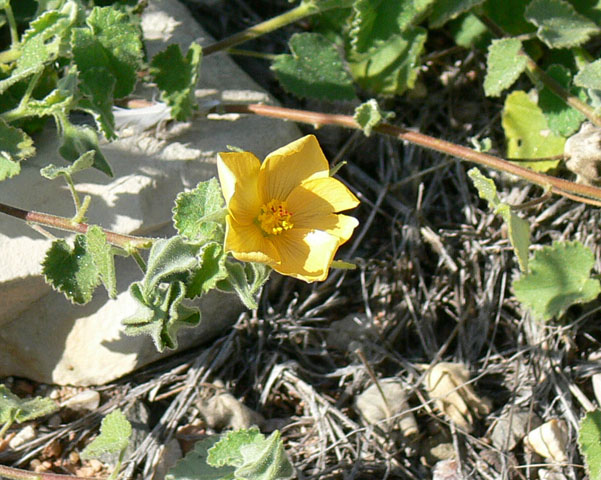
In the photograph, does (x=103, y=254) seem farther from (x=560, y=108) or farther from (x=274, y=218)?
Answer: (x=560, y=108)

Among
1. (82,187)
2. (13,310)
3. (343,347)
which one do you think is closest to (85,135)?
(82,187)

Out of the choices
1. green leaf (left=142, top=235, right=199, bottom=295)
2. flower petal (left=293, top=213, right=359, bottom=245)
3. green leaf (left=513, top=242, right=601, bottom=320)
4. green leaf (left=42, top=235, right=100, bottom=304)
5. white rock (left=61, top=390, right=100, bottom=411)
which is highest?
green leaf (left=142, top=235, right=199, bottom=295)

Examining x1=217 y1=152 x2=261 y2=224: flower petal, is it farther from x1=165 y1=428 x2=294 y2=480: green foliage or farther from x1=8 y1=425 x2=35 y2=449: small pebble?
x1=8 y1=425 x2=35 y2=449: small pebble

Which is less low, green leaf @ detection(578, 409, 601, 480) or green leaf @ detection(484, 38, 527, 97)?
green leaf @ detection(484, 38, 527, 97)

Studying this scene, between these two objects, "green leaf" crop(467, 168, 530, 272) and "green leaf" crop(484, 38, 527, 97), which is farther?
"green leaf" crop(484, 38, 527, 97)

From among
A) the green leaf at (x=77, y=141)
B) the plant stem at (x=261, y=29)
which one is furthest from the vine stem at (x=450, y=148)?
the green leaf at (x=77, y=141)

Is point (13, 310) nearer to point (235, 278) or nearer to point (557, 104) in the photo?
point (235, 278)

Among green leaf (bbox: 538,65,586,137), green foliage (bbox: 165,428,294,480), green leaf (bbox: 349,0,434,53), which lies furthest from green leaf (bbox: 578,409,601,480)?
green leaf (bbox: 349,0,434,53)
